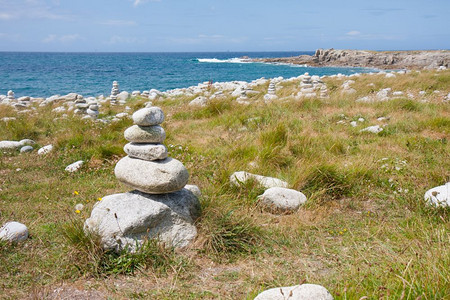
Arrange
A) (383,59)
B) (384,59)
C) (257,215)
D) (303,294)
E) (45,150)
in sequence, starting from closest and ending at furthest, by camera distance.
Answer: (303,294)
(257,215)
(45,150)
(384,59)
(383,59)

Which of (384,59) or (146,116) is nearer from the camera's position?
(146,116)

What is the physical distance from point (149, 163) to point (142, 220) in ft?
2.42

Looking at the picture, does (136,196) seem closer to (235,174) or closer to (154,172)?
Result: (154,172)

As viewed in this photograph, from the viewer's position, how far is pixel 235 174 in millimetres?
5703

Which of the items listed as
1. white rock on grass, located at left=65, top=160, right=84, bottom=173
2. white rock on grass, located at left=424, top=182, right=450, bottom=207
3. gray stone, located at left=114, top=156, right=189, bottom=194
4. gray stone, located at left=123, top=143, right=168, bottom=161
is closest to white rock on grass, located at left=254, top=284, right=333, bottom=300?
gray stone, located at left=114, top=156, right=189, bottom=194

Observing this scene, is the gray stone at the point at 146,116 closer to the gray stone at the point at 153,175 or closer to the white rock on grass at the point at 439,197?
the gray stone at the point at 153,175

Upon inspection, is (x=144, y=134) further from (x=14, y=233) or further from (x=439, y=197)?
(x=439, y=197)

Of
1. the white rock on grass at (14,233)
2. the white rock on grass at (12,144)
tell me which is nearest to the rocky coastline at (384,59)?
the white rock on grass at (12,144)

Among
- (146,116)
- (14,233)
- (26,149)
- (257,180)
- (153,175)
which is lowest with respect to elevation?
(26,149)

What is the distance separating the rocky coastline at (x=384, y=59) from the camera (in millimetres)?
49469

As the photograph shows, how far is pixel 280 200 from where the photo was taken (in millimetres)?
5090

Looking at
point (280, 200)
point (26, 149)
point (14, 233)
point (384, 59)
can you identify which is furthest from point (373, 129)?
point (384, 59)

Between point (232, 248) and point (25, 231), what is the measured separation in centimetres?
255

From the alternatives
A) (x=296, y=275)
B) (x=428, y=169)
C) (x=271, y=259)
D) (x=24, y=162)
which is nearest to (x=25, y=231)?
(x=271, y=259)
